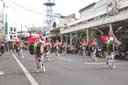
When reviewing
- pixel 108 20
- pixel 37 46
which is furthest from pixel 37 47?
pixel 108 20

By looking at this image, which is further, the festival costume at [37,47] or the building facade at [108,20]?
the building facade at [108,20]

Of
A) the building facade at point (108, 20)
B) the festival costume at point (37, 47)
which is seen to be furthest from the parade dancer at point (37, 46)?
the building facade at point (108, 20)

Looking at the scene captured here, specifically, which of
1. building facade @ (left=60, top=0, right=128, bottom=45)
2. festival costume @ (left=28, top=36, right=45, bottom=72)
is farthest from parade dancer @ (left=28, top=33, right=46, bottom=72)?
building facade @ (left=60, top=0, right=128, bottom=45)

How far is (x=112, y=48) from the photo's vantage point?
23.7 metres

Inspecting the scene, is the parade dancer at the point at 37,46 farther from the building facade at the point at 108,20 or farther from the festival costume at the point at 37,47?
the building facade at the point at 108,20

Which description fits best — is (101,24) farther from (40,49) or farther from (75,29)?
(40,49)

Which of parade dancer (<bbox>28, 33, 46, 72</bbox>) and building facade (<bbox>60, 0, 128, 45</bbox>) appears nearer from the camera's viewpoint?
parade dancer (<bbox>28, 33, 46, 72</bbox>)

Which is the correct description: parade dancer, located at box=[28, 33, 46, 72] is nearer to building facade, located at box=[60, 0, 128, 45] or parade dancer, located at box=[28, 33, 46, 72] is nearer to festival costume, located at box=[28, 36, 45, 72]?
festival costume, located at box=[28, 36, 45, 72]

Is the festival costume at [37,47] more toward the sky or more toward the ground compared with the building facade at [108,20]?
more toward the ground

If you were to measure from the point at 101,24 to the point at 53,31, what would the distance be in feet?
216

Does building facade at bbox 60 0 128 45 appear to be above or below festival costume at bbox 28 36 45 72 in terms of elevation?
above

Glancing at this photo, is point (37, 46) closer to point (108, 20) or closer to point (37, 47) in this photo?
point (37, 47)

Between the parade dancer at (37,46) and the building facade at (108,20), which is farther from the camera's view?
the building facade at (108,20)

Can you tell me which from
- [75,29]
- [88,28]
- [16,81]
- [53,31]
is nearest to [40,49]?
[16,81]
